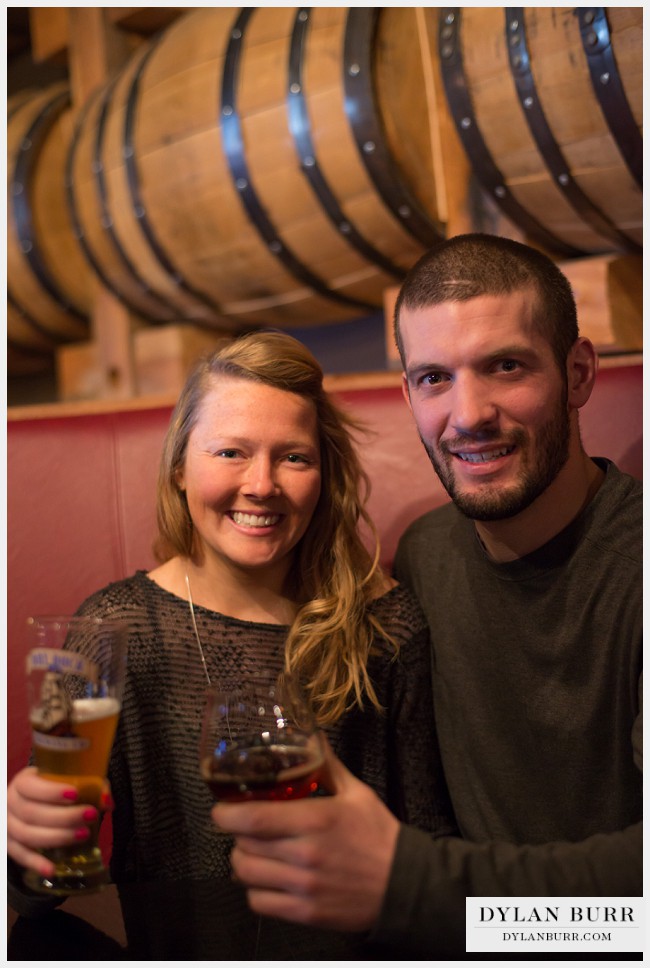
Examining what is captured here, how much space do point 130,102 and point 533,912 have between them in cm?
218

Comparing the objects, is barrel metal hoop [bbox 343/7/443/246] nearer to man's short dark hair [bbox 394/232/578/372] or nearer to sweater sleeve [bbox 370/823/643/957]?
man's short dark hair [bbox 394/232/578/372]

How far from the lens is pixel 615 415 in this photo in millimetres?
1587

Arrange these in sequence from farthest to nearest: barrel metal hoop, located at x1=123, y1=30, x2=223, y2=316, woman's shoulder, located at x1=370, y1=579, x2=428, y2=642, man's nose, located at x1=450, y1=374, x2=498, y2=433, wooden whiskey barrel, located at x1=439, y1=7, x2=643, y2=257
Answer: barrel metal hoop, located at x1=123, y1=30, x2=223, y2=316, wooden whiskey barrel, located at x1=439, y1=7, x2=643, y2=257, woman's shoulder, located at x1=370, y1=579, x2=428, y2=642, man's nose, located at x1=450, y1=374, x2=498, y2=433

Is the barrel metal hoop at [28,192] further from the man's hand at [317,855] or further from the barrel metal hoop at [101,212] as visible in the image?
the man's hand at [317,855]

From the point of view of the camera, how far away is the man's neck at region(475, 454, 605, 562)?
1.35 meters

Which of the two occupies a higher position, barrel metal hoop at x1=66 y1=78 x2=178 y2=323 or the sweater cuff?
barrel metal hoop at x1=66 y1=78 x2=178 y2=323

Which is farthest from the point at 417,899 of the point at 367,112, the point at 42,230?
the point at 42,230

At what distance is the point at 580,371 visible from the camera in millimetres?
1382

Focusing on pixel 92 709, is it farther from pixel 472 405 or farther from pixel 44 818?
pixel 472 405

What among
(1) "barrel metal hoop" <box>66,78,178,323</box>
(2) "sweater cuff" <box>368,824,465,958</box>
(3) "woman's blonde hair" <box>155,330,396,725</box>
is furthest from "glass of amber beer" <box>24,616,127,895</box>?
(1) "barrel metal hoop" <box>66,78,178,323</box>

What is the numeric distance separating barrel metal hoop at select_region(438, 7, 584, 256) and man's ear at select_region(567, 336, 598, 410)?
2.05ft

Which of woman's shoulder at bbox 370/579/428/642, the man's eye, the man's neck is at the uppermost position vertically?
the man's eye

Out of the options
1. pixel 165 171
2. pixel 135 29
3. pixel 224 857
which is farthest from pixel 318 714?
pixel 135 29

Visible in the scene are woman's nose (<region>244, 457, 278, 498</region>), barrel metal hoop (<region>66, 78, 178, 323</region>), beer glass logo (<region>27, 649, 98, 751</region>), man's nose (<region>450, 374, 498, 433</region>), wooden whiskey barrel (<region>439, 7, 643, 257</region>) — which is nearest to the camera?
beer glass logo (<region>27, 649, 98, 751</region>)
